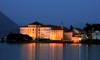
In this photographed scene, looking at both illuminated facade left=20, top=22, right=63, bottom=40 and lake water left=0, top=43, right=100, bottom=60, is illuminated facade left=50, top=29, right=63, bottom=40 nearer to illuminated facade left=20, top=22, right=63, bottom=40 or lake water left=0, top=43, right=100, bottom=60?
illuminated facade left=20, top=22, right=63, bottom=40

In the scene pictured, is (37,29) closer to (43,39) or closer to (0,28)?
(43,39)

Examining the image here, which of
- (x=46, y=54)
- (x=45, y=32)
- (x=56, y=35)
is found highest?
(x=45, y=32)

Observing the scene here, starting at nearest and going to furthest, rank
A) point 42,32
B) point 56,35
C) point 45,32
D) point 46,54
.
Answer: point 46,54, point 45,32, point 56,35, point 42,32

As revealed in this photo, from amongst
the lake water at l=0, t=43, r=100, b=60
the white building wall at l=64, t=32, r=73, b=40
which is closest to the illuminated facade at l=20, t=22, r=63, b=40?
the white building wall at l=64, t=32, r=73, b=40

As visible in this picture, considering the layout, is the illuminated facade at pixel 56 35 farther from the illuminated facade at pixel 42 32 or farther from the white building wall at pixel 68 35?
the white building wall at pixel 68 35

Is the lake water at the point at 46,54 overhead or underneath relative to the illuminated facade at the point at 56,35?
underneath

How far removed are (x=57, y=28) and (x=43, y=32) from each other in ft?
12.3

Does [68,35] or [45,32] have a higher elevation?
[45,32]

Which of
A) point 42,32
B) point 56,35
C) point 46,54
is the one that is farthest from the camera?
point 42,32

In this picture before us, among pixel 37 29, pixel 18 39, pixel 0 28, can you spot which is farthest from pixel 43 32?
pixel 0 28

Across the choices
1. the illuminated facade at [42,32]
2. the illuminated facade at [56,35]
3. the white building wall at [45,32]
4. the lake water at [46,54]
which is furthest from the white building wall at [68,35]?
the lake water at [46,54]

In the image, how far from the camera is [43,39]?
74625 millimetres

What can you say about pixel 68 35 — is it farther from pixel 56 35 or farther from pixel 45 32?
pixel 45 32

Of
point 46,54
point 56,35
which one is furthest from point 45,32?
point 46,54
